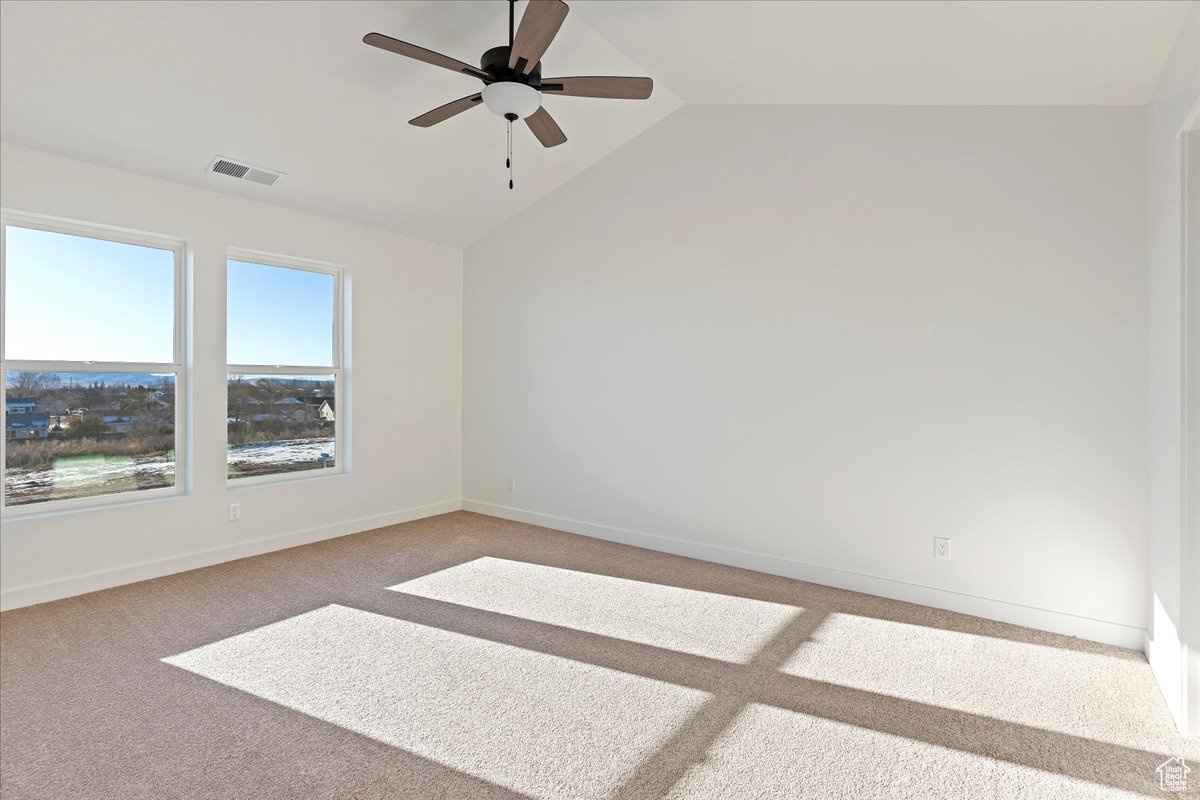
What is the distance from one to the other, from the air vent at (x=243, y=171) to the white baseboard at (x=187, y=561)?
2.47m

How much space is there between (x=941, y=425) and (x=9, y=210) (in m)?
5.22

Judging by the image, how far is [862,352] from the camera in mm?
3779

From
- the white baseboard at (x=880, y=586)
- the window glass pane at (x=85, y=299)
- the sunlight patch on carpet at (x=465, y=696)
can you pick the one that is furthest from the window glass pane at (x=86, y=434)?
the white baseboard at (x=880, y=586)

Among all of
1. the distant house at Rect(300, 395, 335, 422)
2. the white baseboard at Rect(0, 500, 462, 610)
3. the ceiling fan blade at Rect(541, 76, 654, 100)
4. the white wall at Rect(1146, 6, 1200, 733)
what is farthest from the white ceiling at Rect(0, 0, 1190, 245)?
the white baseboard at Rect(0, 500, 462, 610)

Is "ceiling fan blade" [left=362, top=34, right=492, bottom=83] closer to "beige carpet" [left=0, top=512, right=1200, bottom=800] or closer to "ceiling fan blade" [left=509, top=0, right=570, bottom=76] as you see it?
"ceiling fan blade" [left=509, top=0, right=570, bottom=76]

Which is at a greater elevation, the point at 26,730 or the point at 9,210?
the point at 9,210

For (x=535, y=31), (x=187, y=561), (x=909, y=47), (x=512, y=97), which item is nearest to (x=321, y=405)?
(x=187, y=561)

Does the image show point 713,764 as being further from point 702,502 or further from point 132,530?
point 132,530

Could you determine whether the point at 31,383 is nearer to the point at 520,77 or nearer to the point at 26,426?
the point at 26,426

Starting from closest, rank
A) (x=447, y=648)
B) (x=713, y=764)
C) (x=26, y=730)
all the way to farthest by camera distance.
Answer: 1. (x=713, y=764)
2. (x=26, y=730)
3. (x=447, y=648)

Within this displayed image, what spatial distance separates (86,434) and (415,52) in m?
3.15

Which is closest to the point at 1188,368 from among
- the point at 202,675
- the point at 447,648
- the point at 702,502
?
the point at 702,502

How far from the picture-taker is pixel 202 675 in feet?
8.85

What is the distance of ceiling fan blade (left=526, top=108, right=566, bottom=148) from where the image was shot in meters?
3.12
